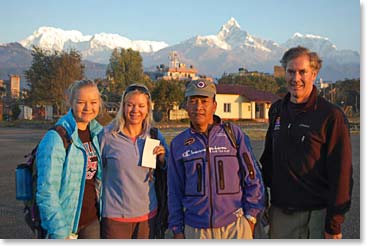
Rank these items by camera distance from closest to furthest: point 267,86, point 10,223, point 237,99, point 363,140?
point 363,140 → point 10,223 → point 237,99 → point 267,86

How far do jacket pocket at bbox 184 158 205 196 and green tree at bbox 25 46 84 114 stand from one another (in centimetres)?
2548

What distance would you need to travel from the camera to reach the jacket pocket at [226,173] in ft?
8.24

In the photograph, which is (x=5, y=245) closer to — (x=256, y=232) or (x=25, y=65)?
(x=256, y=232)

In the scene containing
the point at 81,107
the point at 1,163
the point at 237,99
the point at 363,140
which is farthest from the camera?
the point at 237,99

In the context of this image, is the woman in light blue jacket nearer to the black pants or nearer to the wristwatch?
the black pants

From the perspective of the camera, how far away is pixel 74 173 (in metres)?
2.47

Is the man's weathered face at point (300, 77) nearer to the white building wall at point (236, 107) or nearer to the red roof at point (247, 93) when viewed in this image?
the white building wall at point (236, 107)

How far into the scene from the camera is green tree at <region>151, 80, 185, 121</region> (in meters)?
28.7

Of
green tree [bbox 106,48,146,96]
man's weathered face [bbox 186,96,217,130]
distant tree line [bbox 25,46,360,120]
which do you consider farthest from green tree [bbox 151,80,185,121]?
man's weathered face [bbox 186,96,217,130]

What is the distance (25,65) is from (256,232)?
32121 mm

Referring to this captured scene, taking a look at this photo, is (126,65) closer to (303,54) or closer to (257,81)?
(257,81)

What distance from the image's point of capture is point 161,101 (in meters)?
28.8

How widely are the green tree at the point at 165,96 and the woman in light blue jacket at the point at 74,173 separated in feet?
85.0

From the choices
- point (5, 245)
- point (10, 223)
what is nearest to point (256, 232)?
point (5, 245)
